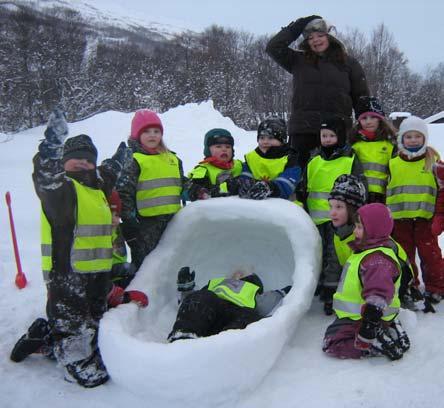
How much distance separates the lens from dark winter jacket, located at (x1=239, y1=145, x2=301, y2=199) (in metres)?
3.12

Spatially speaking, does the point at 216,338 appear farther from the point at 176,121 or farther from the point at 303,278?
the point at 176,121

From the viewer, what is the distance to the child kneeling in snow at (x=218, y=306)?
2.40 m

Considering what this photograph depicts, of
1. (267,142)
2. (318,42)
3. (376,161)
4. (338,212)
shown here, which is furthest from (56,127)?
(376,161)

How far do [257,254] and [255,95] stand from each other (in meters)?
26.4

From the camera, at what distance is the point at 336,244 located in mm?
2934

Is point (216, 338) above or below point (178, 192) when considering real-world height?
below

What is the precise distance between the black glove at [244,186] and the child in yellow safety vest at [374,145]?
0.83m

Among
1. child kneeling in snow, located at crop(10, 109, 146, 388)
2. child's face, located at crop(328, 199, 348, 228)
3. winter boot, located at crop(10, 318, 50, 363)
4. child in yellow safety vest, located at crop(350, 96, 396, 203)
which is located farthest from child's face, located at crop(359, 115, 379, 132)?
winter boot, located at crop(10, 318, 50, 363)

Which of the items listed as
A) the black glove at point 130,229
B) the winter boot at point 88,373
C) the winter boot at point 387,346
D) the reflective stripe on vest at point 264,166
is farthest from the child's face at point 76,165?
the winter boot at point 387,346

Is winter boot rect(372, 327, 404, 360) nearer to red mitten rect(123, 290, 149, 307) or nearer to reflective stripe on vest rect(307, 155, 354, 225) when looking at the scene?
reflective stripe on vest rect(307, 155, 354, 225)

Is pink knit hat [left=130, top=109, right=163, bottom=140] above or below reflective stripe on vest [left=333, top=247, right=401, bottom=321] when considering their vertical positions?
above

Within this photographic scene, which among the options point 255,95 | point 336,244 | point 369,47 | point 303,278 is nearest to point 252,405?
point 303,278

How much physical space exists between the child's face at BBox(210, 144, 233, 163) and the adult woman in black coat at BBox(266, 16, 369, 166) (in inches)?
22.7

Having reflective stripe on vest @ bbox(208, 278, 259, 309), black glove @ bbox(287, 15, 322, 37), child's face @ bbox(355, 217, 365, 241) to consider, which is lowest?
reflective stripe on vest @ bbox(208, 278, 259, 309)
